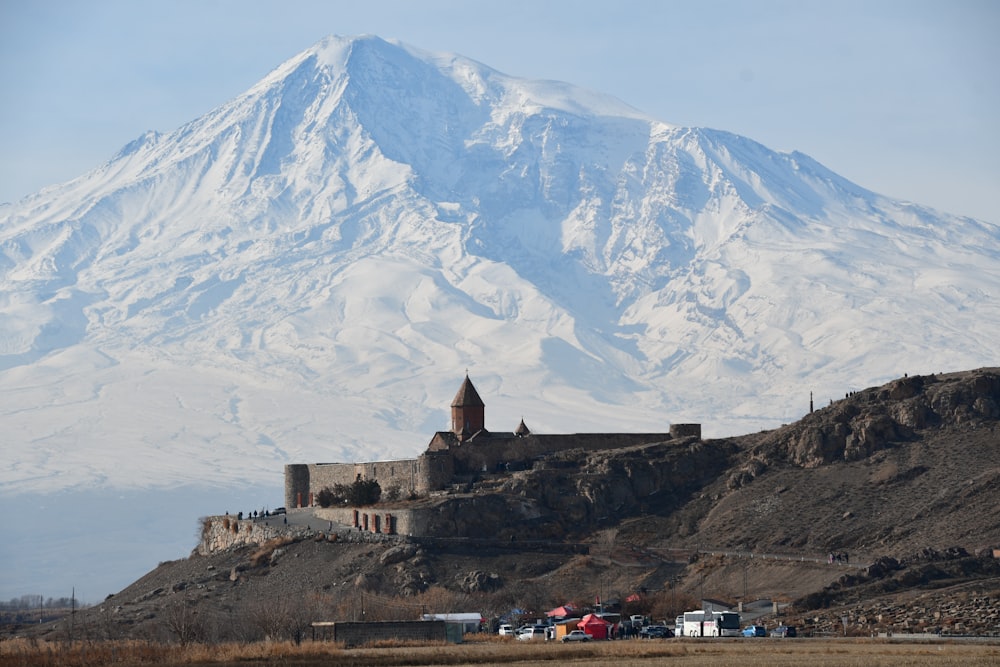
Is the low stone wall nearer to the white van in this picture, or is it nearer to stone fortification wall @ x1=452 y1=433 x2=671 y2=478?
stone fortification wall @ x1=452 y1=433 x2=671 y2=478

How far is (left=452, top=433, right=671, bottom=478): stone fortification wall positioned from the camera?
339ft

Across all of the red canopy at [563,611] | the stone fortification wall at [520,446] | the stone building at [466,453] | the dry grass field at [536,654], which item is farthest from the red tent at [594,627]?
the stone fortification wall at [520,446]

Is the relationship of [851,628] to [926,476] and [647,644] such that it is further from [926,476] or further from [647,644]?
[926,476]

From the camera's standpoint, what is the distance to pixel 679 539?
95.2 meters

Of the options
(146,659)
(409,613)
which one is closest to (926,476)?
(409,613)

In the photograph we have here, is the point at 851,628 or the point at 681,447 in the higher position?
the point at 681,447

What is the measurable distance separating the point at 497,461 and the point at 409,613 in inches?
868

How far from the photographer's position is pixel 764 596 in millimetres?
81875

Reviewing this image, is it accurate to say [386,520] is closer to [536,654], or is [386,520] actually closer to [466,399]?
[466,399]

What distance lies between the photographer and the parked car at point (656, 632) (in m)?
73.8

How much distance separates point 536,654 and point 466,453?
42.4 meters

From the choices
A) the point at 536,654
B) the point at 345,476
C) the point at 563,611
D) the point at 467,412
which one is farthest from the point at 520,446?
the point at 536,654

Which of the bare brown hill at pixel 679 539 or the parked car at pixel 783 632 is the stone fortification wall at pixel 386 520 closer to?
the bare brown hill at pixel 679 539

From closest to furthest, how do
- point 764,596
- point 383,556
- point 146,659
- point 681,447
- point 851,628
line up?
point 146,659, point 851,628, point 764,596, point 383,556, point 681,447
